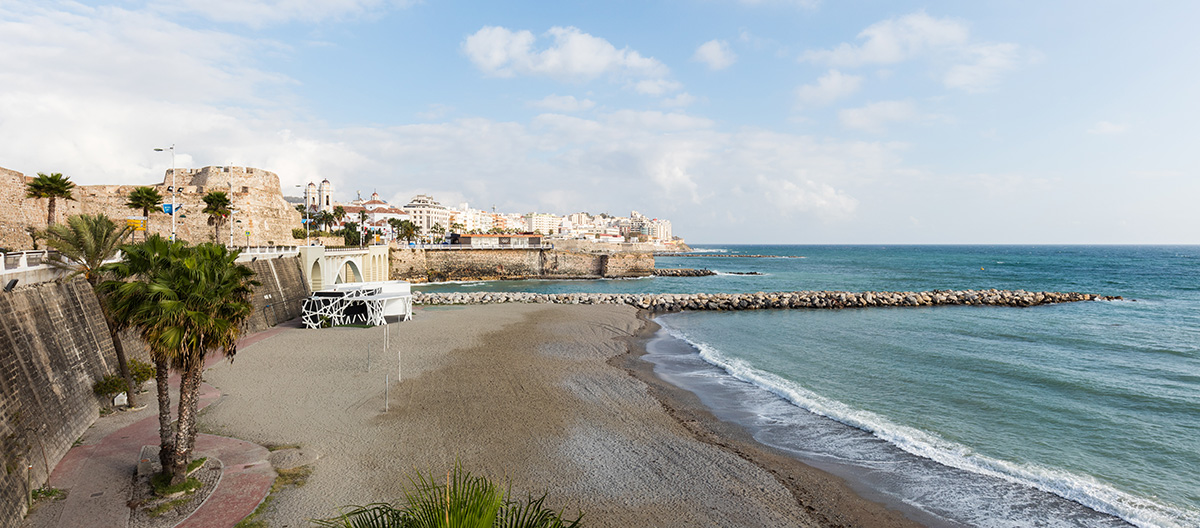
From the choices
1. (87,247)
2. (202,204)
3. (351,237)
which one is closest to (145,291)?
(87,247)

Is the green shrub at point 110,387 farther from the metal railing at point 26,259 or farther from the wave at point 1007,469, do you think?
the wave at point 1007,469

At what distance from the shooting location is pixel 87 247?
525 inches

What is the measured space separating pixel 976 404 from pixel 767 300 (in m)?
27.7

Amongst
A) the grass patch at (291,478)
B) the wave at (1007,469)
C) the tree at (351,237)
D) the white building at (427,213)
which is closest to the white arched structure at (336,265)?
the tree at (351,237)

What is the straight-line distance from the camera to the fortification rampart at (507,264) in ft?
213

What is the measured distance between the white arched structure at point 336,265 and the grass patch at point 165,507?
24.7m

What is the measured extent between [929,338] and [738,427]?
19867 millimetres

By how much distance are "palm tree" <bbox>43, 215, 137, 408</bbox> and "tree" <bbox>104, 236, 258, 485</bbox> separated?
465cm

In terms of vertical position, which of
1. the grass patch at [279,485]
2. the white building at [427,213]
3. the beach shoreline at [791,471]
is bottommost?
the beach shoreline at [791,471]

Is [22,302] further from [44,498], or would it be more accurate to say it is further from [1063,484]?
[1063,484]

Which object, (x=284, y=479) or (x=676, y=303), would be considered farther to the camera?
(x=676, y=303)

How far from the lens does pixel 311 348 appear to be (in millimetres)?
22781

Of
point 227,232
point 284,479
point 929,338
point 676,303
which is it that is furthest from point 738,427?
point 227,232

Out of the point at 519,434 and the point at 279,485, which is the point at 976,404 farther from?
the point at 279,485
